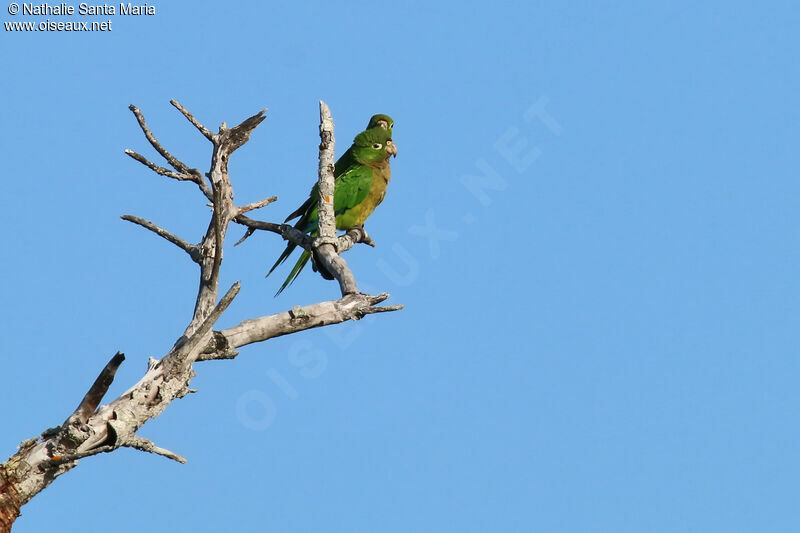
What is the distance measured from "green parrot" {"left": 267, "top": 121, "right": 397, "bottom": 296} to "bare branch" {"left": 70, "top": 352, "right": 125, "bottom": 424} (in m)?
4.36

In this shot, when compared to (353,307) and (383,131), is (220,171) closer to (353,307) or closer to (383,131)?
(353,307)

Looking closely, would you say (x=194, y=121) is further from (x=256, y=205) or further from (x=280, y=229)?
(x=280, y=229)

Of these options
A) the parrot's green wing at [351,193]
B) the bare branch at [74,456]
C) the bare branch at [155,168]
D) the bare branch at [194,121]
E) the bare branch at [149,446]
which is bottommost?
the bare branch at [74,456]

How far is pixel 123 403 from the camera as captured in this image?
22.1 feet

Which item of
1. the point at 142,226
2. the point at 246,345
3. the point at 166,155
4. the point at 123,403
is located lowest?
the point at 123,403

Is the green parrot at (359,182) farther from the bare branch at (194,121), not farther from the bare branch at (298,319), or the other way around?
the bare branch at (298,319)

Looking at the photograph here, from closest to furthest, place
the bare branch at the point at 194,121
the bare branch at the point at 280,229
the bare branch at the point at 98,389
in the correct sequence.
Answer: the bare branch at the point at 98,389
the bare branch at the point at 194,121
the bare branch at the point at 280,229

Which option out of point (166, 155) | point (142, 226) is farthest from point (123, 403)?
point (166, 155)

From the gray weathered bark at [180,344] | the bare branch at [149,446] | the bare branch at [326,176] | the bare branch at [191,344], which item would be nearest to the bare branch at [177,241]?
the gray weathered bark at [180,344]

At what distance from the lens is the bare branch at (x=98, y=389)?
6.64 meters

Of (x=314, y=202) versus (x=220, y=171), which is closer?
(x=220, y=171)

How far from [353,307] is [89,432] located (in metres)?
2.41

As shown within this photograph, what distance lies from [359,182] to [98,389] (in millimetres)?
5645

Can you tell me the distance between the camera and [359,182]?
38.0 ft
